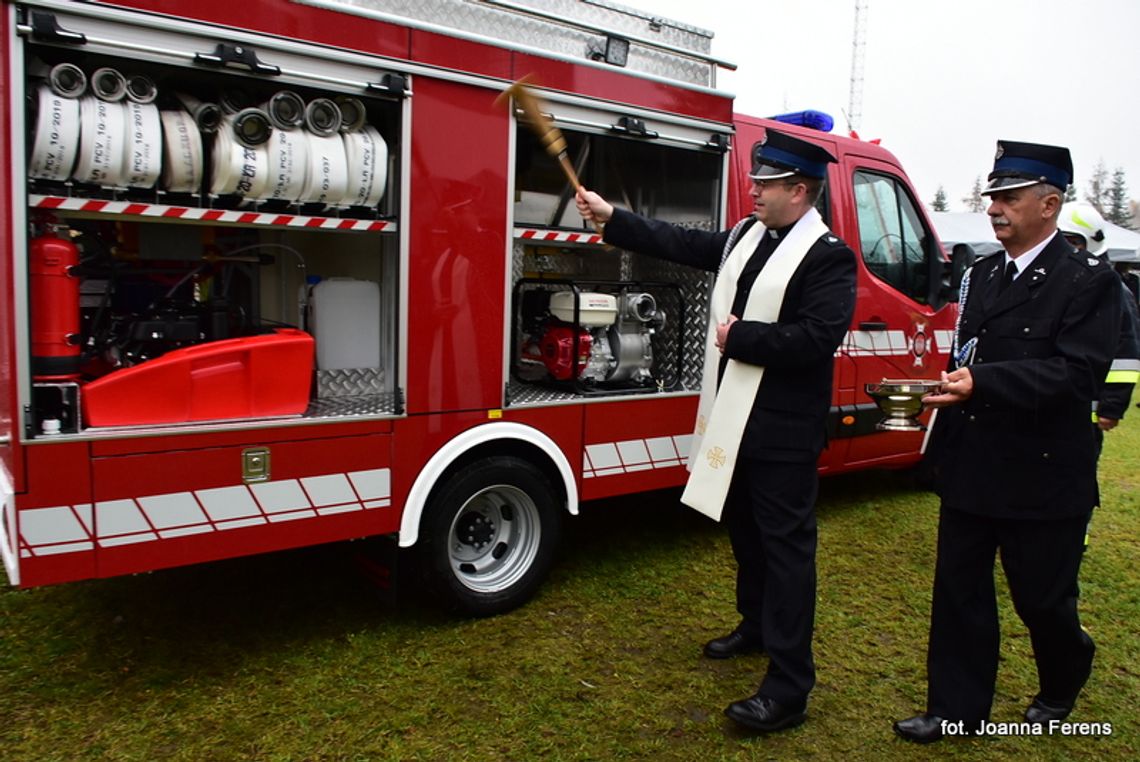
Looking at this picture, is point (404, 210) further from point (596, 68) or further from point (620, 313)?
point (620, 313)

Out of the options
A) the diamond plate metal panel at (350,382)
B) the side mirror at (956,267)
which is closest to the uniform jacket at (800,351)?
the diamond plate metal panel at (350,382)

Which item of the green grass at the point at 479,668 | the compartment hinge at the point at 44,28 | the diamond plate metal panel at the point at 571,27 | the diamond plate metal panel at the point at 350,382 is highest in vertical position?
the diamond plate metal panel at the point at 571,27

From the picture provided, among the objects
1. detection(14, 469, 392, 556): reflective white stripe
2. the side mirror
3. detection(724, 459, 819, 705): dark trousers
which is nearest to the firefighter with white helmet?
the side mirror

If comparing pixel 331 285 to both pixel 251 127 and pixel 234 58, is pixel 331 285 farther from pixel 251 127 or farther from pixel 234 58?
pixel 234 58

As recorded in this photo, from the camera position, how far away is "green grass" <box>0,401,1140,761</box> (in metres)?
3.07

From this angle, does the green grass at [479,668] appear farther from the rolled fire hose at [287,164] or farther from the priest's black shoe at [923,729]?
the rolled fire hose at [287,164]

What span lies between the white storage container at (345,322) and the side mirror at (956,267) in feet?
9.94

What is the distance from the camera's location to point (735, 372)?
3.27m

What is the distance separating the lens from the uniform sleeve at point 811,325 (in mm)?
3035

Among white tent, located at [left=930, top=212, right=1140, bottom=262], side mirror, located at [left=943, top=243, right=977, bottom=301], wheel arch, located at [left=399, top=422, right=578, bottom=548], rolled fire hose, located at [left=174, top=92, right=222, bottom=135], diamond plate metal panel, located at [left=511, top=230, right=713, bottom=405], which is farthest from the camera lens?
white tent, located at [left=930, top=212, right=1140, bottom=262]

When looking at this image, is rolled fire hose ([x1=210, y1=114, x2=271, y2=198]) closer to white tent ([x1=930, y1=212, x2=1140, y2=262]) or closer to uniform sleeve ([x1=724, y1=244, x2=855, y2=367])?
uniform sleeve ([x1=724, y1=244, x2=855, y2=367])

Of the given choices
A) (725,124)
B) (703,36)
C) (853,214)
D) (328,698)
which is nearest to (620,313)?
(725,124)

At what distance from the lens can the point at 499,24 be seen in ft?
12.2

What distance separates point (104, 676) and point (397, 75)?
263 cm
